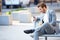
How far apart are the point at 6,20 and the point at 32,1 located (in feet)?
61.9

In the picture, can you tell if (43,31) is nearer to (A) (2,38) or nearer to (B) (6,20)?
(A) (2,38)

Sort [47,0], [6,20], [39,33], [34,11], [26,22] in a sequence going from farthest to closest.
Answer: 1. [47,0]
2. [34,11]
3. [26,22]
4. [6,20]
5. [39,33]

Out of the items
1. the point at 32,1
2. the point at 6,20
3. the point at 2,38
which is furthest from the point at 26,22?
the point at 32,1

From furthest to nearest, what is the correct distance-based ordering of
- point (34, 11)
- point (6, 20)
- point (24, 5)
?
1. point (24, 5)
2. point (34, 11)
3. point (6, 20)

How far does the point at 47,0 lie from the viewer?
1166 inches

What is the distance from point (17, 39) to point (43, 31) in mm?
2345

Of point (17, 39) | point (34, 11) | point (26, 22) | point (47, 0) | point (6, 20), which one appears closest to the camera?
point (17, 39)

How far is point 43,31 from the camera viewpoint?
5.22 m

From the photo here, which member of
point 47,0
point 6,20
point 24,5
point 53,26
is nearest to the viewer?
point 53,26

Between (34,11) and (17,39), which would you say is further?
(34,11)

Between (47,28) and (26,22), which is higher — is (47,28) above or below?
above

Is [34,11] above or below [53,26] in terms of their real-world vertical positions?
below

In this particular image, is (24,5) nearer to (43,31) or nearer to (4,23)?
(4,23)

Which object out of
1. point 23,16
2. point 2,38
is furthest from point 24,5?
point 2,38
